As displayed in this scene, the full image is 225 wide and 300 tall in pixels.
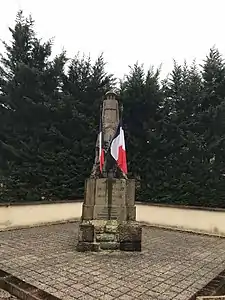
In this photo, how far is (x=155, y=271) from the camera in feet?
16.6

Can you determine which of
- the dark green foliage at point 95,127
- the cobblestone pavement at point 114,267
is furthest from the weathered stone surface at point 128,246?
the dark green foliage at point 95,127

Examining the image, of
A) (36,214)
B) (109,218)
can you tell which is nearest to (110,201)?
(109,218)

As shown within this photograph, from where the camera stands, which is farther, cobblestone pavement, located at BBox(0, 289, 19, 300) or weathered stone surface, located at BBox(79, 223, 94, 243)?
weathered stone surface, located at BBox(79, 223, 94, 243)

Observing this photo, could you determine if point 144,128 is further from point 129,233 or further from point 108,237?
point 108,237

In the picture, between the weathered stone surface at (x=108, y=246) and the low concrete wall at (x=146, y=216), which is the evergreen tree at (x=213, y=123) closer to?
the low concrete wall at (x=146, y=216)

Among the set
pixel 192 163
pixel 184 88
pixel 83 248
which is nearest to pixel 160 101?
pixel 184 88

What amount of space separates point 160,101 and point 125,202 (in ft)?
23.1

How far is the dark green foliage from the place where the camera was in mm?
11320

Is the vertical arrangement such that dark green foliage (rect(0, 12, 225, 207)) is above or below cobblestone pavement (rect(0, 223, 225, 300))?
above

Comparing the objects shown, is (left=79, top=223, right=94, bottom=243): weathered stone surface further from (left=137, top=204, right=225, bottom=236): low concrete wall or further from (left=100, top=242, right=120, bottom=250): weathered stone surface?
(left=137, top=204, right=225, bottom=236): low concrete wall

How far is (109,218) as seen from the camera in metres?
6.57

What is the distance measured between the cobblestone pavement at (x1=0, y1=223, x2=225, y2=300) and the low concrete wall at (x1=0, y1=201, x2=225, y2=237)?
1161mm

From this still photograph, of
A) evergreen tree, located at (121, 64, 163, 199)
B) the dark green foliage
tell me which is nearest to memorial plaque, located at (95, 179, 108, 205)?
the dark green foliage

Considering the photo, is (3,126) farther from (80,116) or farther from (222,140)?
(222,140)
